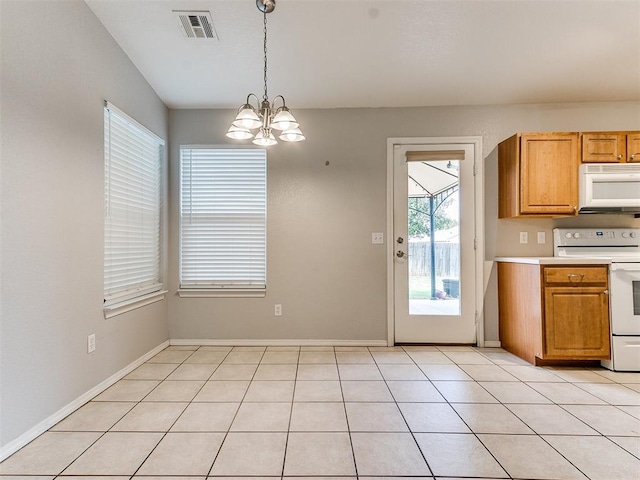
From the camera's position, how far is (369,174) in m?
3.45

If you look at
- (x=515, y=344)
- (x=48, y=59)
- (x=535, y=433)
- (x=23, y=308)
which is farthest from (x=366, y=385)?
(x=48, y=59)

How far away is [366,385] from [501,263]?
1.94 meters

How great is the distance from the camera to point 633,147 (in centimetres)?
296

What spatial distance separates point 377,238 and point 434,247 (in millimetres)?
605

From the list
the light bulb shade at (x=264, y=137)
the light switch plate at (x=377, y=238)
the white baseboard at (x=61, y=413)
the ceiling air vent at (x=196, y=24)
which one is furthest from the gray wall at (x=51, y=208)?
the light switch plate at (x=377, y=238)

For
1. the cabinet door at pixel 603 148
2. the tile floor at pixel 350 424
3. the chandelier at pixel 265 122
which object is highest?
the cabinet door at pixel 603 148

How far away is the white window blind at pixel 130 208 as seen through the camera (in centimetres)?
253

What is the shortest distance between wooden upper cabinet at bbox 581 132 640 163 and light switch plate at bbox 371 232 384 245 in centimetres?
194

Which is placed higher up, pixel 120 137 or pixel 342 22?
pixel 342 22

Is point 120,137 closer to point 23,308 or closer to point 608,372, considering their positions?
point 23,308

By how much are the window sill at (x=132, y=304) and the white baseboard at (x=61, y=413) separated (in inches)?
18.5

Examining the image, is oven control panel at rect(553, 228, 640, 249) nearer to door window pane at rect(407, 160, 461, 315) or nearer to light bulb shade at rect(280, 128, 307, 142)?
door window pane at rect(407, 160, 461, 315)

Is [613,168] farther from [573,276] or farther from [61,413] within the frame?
[61,413]

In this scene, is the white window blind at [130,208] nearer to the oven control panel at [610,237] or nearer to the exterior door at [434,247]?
the exterior door at [434,247]
